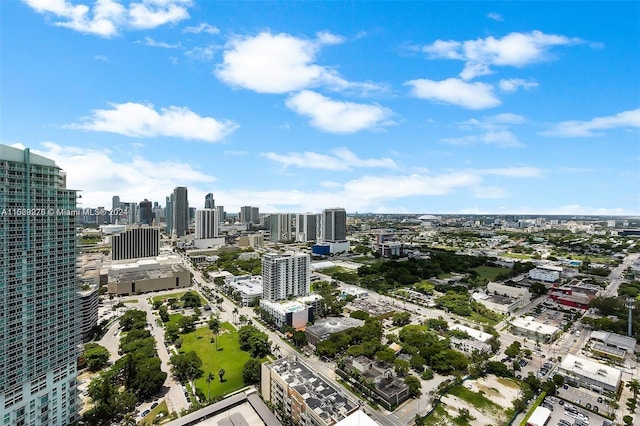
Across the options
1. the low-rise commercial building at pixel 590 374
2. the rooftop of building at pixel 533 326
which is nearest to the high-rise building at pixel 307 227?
the rooftop of building at pixel 533 326

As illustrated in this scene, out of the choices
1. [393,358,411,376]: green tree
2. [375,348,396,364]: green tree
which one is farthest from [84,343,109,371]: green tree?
[393,358,411,376]: green tree

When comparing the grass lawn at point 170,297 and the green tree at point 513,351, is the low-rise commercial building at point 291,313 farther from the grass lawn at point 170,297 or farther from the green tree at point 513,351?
the green tree at point 513,351

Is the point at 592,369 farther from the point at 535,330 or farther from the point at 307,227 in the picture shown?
the point at 307,227

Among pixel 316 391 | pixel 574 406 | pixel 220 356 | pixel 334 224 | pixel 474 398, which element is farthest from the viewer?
pixel 334 224

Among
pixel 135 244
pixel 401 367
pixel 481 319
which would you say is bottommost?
pixel 481 319

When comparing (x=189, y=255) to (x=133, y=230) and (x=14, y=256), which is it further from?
(x=14, y=256)

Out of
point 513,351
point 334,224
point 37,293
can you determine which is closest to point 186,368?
point 37,293
